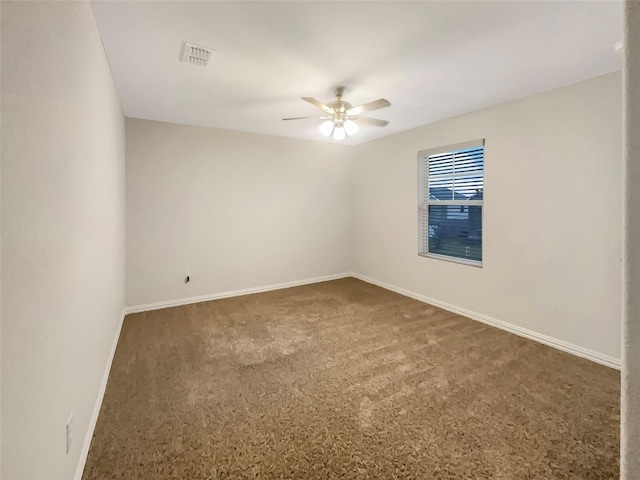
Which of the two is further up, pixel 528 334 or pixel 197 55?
pixel 197 55

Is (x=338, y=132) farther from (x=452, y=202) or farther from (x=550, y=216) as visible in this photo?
(x=550, y=216)

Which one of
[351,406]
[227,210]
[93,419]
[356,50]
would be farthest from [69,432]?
[227,210]

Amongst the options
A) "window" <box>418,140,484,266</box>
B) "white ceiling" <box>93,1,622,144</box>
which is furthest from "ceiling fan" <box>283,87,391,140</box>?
"window" <box>418,140,484,266</box>

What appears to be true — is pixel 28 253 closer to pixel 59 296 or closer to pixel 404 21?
pixel 59 296

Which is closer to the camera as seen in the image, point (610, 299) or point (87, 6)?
point (87, 6)

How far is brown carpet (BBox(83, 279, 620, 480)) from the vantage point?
1542 mm

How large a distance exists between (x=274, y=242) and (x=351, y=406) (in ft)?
10.3

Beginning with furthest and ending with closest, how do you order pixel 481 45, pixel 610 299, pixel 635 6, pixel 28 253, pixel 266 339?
pixel 266 339 → pixel 610 299 → pixel 481 45 → pixel 28 253 → pixel 635 6

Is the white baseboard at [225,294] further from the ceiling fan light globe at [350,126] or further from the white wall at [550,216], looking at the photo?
the ceiling fan light globe at [350,126]

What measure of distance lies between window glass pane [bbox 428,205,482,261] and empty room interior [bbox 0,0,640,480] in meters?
0.03

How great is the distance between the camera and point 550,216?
9.39ft

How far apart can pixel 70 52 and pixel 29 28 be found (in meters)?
0.54

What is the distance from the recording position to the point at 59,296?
47.3 inches

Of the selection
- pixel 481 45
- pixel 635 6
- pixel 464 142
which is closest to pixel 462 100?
pixel 464 142
